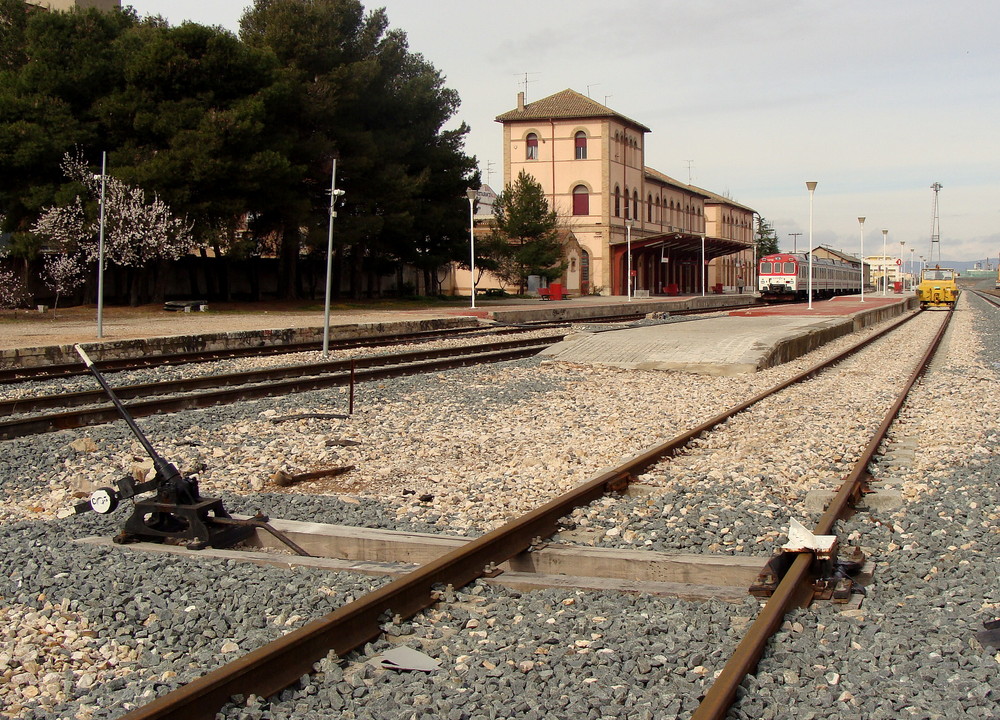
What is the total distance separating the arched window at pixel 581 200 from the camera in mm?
69938

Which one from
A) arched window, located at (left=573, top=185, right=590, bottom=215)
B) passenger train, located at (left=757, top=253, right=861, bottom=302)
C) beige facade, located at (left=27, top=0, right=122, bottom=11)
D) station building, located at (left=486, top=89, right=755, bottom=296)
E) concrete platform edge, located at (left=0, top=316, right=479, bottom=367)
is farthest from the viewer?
arched window, located at (left=573, top=185, right=590, bottom=215)

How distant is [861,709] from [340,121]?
133ft

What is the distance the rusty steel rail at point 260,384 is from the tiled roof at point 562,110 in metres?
52.4

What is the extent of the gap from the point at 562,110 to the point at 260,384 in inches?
2400

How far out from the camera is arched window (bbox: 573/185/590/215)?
69.9m

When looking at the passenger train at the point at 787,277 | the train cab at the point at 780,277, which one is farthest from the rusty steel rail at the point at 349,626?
the passenger train at the point at 787,277

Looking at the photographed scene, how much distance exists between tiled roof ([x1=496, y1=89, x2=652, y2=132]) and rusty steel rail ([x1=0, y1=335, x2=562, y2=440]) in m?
52.4

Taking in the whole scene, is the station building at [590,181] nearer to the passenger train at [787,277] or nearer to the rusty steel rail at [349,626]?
the passenger train at [787,277]

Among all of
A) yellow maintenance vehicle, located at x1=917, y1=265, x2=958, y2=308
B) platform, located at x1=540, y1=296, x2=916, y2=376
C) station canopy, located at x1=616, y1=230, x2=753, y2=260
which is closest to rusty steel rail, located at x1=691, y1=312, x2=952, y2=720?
platform, located at x1=540, y1=296, x2=916, y2=376

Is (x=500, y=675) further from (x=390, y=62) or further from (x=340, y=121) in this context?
(x=390, y=62)

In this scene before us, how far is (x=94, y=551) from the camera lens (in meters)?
5.15

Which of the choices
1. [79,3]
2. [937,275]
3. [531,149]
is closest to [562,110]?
[531,149]

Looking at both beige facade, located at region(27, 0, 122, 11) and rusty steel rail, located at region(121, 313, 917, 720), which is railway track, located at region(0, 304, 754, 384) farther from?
beige facade, located at region(27, 0, 122, 11)

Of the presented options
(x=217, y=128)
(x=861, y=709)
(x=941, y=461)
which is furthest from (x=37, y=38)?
(x=861, y=709)
